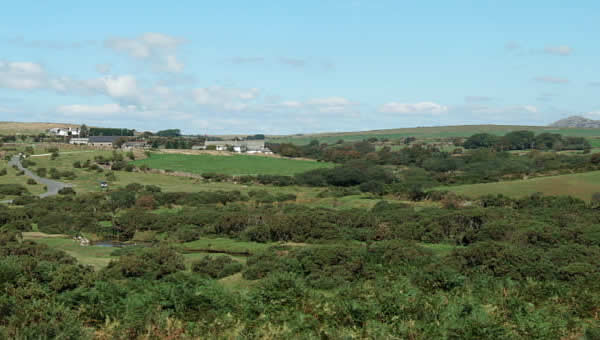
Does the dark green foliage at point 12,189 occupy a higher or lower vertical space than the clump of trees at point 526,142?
lower

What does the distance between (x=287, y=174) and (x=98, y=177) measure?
27.3 metres

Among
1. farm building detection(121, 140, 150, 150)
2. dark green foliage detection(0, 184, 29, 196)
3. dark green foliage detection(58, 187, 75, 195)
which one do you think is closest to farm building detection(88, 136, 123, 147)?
farm building detection(121, 140, 150, 150)

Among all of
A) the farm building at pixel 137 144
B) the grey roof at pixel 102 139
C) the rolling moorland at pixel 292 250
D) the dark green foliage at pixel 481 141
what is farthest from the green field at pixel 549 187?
the grey roof at pixel 102 139

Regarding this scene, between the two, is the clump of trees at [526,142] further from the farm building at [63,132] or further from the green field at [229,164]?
the farm building at [63,132]

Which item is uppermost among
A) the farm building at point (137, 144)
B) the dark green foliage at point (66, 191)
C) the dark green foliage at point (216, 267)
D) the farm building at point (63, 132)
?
the farm building at point (63, 132)

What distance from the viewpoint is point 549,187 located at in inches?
2515

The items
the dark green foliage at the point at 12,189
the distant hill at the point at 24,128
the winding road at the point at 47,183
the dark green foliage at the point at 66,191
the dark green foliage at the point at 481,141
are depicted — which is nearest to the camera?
the dark green foliage at the point at 12,189

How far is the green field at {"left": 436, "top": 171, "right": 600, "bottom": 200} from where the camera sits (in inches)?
2451

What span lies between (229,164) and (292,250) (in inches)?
2850

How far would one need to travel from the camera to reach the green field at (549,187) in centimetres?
6225

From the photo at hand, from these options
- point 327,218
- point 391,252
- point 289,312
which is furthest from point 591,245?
point 289,312

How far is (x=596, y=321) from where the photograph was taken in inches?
561

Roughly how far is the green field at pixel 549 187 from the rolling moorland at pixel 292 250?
8.4 inches

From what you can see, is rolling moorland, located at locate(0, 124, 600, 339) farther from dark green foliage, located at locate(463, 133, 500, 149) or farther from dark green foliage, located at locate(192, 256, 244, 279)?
dark green foliage, located at locate(463, 133, 500, 149)
